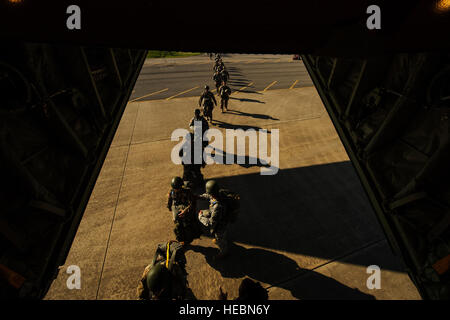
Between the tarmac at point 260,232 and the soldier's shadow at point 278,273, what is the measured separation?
2 centimetres

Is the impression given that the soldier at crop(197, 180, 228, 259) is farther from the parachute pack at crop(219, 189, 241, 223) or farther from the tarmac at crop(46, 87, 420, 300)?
the tarmac at crop(46, 87, 420, 300)

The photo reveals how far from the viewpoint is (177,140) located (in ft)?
31.1

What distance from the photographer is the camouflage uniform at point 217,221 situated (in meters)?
4.40

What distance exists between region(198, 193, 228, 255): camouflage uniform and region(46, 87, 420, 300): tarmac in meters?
0.51

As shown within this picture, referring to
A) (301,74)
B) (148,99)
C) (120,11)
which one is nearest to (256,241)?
(120,11)

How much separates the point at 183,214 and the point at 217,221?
0.80m

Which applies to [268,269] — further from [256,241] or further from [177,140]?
[177,140]

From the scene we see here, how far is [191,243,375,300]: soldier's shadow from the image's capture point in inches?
167

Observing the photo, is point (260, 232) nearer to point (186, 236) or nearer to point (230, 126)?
point (186, 236)

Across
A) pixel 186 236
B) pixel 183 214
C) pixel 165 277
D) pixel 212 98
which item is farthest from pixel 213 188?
pixel 212 98

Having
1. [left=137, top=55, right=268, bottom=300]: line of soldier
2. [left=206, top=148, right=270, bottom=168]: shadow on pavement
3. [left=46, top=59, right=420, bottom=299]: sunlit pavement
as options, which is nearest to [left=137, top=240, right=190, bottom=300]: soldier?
[left=137, top=55, right=268, bottom=300]: line of soldier
